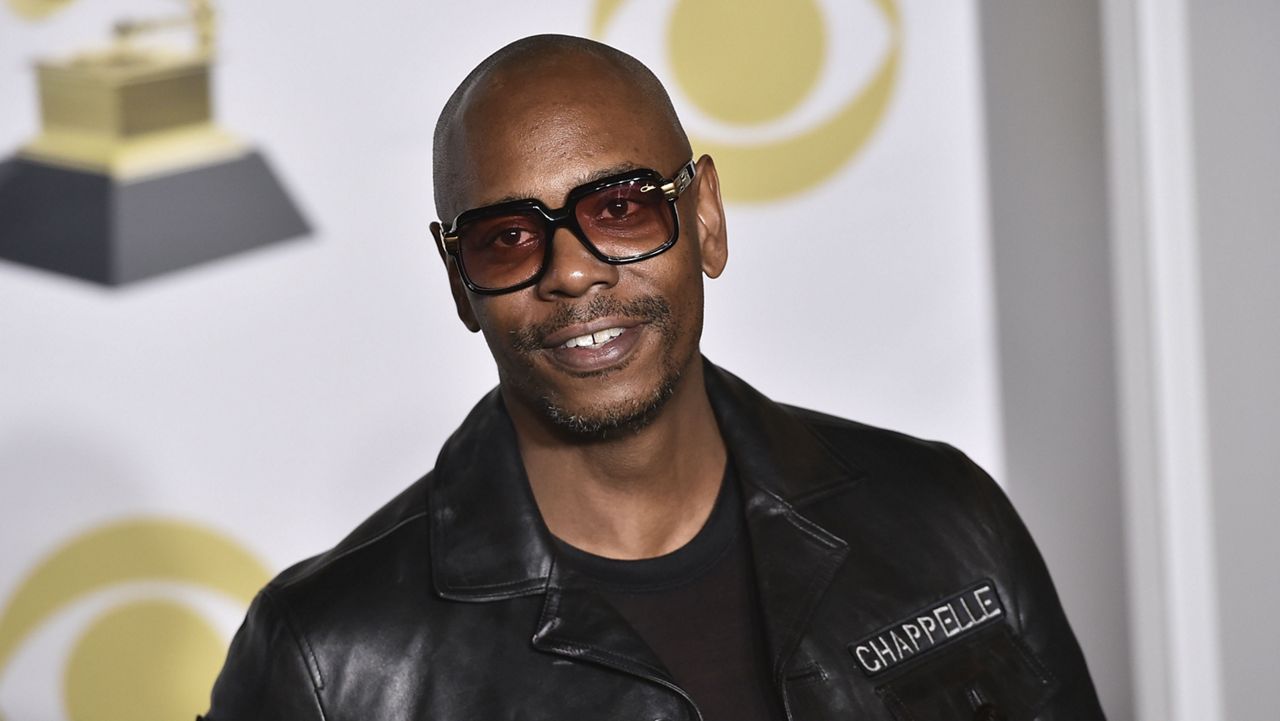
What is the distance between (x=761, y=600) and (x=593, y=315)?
0.42m

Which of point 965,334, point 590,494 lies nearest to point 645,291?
point 590,494

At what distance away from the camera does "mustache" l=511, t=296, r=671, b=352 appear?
1.86m

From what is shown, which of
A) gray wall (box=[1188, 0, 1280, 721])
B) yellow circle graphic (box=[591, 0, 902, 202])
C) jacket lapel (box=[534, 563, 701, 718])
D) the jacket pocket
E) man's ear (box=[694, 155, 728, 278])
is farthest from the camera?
yellow circle graphic (box=[591, 0, 902, 202])

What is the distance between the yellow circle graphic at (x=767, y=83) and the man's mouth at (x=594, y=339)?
5.88ft

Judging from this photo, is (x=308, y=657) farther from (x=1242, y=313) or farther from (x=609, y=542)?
(x=1242, y=313)

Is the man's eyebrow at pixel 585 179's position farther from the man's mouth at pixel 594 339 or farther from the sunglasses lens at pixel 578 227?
the man's mouth at pixel 594 339

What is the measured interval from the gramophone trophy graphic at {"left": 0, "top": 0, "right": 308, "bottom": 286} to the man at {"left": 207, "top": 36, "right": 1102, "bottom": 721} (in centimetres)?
174

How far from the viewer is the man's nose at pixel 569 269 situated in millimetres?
1859

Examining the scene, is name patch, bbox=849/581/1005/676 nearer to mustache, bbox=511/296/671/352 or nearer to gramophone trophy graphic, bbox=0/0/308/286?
mustache, bbox=511/296/671/352

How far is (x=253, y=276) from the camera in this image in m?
3.59

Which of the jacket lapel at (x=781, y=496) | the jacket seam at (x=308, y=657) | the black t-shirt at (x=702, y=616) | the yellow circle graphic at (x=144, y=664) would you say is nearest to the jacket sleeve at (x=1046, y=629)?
the jacket lapel at (x=781, y=496)

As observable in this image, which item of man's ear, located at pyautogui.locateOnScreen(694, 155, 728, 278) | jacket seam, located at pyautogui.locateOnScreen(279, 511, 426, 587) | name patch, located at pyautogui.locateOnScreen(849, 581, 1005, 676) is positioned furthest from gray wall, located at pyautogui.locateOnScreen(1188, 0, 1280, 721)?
jacket seam, located at pyautogui.locateOnScreen(279, 511, 426, 587)

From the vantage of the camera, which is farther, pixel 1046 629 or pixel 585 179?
pixel 1046 629

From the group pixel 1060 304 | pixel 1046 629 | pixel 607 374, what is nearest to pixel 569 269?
pixel 607 374
